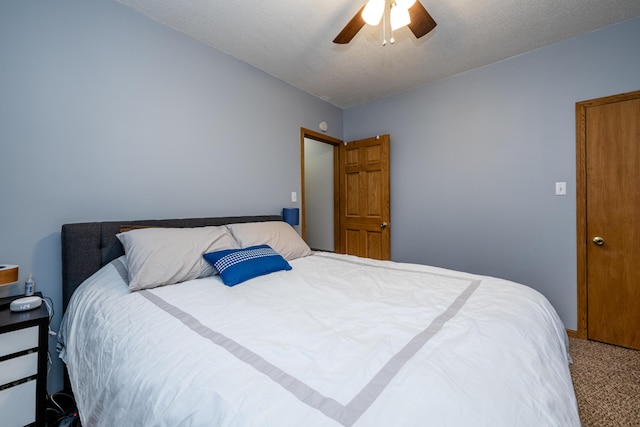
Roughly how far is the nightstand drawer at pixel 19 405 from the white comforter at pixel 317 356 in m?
0.16

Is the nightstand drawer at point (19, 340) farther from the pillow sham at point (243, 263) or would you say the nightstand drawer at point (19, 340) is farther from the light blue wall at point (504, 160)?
the light blue wall at point (504, 160)

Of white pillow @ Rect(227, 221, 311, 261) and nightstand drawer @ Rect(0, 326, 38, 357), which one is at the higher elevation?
white pillow @ Rect(227, 221, 311, 261)

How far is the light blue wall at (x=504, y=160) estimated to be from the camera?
89.5 inches

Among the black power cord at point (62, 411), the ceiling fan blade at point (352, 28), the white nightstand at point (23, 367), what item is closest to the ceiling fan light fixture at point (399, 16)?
the ceiling fan blade at point (352, 28)

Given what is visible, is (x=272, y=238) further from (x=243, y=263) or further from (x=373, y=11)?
(x=373, y=11)

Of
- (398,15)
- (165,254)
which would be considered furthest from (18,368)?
A: (398,15)

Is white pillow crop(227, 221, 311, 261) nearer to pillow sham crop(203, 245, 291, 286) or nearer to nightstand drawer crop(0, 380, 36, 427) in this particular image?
pillow sham crop(203, 245, 291, 286)

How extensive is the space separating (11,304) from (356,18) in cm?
246

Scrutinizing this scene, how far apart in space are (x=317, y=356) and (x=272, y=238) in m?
1.45

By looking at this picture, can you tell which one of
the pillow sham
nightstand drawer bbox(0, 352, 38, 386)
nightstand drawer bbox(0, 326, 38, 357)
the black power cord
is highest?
the pillow sham

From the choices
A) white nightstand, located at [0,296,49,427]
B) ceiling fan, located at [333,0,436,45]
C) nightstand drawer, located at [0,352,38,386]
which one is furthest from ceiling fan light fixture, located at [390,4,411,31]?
nightstand drawer, located at [0,352,38,386]

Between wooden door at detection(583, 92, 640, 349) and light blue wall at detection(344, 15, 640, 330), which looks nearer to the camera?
wooden door at detection(583, 92, 640, 349)

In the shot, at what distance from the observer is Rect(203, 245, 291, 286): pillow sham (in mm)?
1550

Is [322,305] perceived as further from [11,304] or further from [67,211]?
[67,211]
